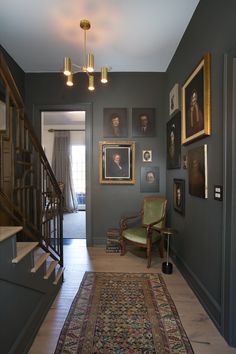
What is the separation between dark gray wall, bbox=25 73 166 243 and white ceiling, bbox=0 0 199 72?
11.6 inches

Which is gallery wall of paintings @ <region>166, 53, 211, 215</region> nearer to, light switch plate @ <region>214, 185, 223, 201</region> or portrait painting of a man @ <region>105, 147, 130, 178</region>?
light switch plate @ <region>214, 185, 223, 201</region>

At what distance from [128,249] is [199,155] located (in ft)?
7.39

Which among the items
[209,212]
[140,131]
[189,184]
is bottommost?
[209,212]

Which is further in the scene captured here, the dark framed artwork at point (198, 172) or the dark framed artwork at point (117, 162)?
the dark framed artwork at point (117, 162)

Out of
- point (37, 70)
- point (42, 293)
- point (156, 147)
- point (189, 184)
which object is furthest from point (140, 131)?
point (42, 293)

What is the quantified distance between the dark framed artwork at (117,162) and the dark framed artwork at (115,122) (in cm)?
18

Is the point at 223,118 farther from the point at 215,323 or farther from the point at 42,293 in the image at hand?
the point at 42,293

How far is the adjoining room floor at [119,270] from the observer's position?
1.68m

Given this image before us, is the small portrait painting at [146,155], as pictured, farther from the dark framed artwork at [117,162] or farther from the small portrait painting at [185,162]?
the small portrait painting at [185,162]

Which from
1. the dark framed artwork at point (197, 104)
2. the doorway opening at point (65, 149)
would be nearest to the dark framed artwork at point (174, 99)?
the dark framed artwork at point (197, 104)

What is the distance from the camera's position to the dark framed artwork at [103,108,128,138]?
3.84m

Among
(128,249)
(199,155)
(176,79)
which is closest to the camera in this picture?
(199,155)

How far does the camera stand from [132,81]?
3.85m

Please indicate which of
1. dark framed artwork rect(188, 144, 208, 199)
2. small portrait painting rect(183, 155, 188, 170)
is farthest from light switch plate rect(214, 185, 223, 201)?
small portrait painting rect(183, 155, 188, 170)
